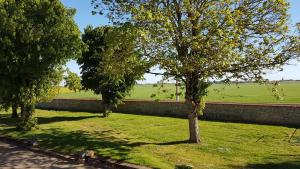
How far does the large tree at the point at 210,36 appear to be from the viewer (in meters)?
15.0

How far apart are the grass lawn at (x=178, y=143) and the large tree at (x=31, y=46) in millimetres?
2442

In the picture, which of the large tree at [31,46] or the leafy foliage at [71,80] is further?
the leafy foliage at [71,80]

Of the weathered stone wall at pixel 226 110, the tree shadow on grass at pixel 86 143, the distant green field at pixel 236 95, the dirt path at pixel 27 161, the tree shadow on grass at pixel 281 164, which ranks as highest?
the distant green field at pixel 236 95

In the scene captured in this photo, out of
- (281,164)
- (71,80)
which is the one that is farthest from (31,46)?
(281,164)

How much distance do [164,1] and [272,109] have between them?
12413 mm

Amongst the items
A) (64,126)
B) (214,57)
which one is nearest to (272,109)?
(214,57)

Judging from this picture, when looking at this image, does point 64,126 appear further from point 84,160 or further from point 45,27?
point 84,160

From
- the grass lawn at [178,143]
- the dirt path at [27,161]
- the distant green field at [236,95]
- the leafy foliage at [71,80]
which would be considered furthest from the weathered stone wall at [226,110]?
the leafy foliage at [71,80]

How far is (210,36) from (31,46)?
11.7 meters

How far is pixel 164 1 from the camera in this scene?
16.4m

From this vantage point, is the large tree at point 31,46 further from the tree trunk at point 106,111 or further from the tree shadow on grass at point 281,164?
the tree shadow on grass at point 281,164

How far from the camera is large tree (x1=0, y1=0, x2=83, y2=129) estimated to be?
70.2 feet

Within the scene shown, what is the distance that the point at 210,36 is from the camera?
15109mm

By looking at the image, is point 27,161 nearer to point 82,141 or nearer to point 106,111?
point 82,141
